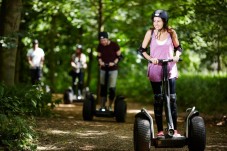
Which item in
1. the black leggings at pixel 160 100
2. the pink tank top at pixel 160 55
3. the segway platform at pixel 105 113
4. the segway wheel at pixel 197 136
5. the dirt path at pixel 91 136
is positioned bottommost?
the dirt path at pixel 91 136

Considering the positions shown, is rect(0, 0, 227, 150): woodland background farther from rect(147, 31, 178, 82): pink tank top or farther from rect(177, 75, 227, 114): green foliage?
rect(147, 31, 178, 82): pink tank top

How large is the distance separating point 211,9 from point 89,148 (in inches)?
187

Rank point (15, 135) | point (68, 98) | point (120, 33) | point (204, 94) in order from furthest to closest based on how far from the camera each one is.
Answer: point (120, 33) → point (68, 98) → point (204, 94) → point (15, 135)

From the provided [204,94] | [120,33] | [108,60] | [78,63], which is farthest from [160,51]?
[120,33]

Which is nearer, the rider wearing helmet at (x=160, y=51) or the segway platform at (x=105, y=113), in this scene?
the rider wearing helmet at (x=160, y=51)

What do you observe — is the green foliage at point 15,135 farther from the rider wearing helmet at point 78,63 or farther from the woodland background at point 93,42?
the rider wearing helmet at point 78,63

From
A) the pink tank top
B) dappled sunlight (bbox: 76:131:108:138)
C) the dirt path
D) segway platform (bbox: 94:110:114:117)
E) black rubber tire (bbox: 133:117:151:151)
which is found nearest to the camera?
black rubber tire (bbox: 133:117:151:151)

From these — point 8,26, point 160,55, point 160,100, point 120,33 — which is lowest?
point 160,100

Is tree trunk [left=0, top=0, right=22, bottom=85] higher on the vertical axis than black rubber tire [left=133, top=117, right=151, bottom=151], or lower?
higher

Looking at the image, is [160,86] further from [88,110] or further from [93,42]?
[93,42]

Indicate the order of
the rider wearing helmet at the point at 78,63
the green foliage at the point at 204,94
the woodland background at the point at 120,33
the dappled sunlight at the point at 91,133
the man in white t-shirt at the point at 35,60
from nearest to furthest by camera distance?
the dappled sunlight at the point at 91,133, the woodland background at the point at 120,33, the green foliage at the point at 204,94, the man in white t-shirt at the point at 35,60, the rider wearing helmet at the point at 78,63

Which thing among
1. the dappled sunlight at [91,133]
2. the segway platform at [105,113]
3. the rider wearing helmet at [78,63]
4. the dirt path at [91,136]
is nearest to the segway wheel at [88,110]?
the segway platform at [105,113]

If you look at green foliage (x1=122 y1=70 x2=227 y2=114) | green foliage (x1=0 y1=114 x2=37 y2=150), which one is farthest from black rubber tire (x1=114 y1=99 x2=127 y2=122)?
green foliage (x1=0 y1=114 x2=37 y2=150)

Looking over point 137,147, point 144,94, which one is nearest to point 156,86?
point 137,147
